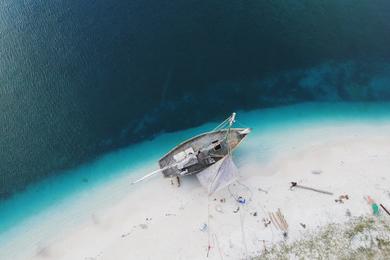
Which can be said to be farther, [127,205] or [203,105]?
[203,105]

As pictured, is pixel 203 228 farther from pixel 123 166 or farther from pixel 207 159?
pixel 123 166

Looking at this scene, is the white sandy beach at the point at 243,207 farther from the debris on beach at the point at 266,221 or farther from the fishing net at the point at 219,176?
the fishing net at the point at 219,176

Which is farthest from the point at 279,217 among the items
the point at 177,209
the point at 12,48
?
the point at 12,48

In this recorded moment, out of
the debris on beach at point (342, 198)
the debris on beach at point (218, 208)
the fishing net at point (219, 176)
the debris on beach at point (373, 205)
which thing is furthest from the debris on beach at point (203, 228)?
the debris on beach at point (373, 205)

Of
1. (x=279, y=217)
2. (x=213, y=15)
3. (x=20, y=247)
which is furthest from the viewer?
(x=213, y=15)

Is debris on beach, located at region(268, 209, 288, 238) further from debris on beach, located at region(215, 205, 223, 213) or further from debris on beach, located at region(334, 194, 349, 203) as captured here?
debris on beach, located at region(334, 194, 349, 203)

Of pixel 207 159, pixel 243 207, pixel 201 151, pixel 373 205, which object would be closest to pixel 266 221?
pixel 243 207

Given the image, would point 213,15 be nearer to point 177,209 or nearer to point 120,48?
point 120,48
